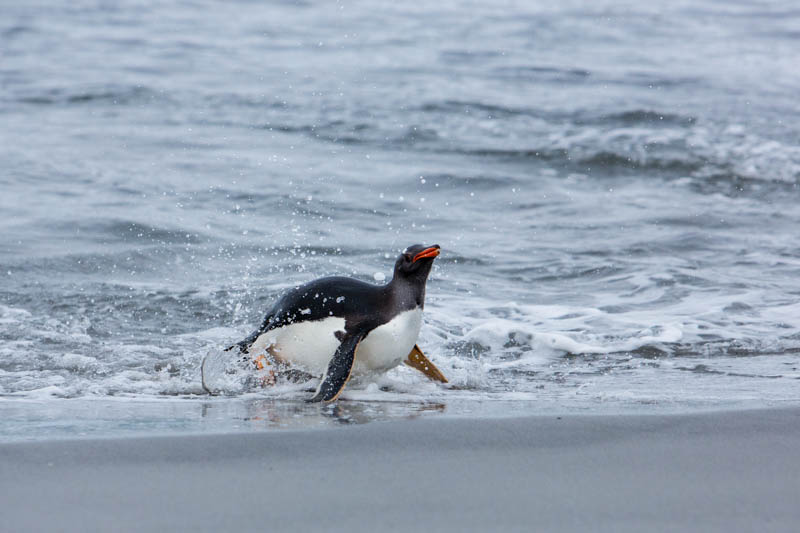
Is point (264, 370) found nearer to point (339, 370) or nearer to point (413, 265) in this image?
point (339, 370)

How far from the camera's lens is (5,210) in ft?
27.6

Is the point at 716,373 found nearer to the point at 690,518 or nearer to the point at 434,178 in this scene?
the point at 690,518

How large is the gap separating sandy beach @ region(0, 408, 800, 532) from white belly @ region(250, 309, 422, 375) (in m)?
0.97

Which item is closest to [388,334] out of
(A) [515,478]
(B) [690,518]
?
(A) [515,478]

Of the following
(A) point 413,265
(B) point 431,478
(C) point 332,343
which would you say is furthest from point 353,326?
(B) point 431,478

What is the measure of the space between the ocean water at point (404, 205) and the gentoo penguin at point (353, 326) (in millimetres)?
157

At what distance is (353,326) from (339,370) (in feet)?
0.94

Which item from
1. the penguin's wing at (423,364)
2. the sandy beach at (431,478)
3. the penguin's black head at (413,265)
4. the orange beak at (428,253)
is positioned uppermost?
the orange beak at (428,253)

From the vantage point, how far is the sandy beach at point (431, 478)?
2.75 metres

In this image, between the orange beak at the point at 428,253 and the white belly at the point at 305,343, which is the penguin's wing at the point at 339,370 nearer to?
the white belly at the point at 305,343

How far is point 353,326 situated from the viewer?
15.1ft

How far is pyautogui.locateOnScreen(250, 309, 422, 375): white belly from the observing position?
459 centimetres

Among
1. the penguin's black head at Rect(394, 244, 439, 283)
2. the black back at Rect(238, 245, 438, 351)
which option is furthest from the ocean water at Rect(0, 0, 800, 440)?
the penguin's black head at Rect(394, 244, 439, 283)

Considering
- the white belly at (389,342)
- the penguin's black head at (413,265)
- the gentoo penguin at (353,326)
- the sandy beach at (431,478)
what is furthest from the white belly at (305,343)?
the sandy beach at (431,478)
